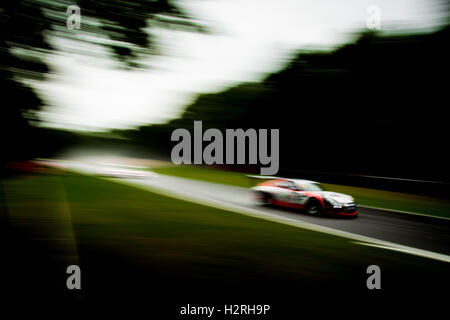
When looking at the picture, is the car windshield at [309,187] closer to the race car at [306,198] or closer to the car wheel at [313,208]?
the race car at [306,198]

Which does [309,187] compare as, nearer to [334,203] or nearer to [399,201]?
[334,203]

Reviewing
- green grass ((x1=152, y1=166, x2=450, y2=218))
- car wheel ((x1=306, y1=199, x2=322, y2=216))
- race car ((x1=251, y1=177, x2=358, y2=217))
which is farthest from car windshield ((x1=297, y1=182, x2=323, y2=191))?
green grass ((x1=152, y1=166, x2=450, y2=218))

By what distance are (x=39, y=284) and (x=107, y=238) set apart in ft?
7.06

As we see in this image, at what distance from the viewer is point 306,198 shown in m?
8.55

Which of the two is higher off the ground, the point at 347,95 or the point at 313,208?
the point at 347,95

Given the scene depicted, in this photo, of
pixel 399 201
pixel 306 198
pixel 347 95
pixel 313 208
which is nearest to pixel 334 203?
pixel 313 208

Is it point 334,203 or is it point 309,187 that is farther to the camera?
point 309,187

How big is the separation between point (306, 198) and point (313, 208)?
346 millimetres

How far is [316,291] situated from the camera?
327 cm

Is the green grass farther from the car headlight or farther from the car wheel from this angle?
the car wheel

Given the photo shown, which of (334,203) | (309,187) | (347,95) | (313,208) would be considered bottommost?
(313,208)

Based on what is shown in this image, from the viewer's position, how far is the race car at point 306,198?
8.05 m

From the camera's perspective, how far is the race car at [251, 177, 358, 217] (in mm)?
8047
